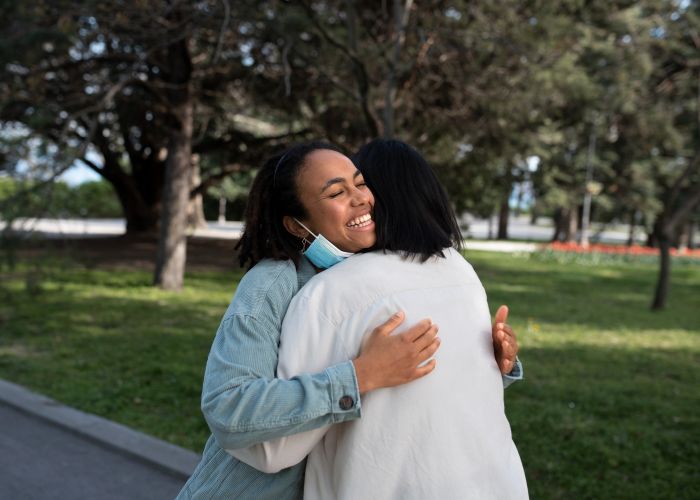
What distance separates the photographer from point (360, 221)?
1622 mm

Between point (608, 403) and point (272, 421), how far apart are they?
16.7 feet

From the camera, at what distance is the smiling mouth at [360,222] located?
162 centimetres

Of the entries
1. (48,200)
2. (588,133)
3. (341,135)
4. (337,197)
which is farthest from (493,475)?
(588,133)

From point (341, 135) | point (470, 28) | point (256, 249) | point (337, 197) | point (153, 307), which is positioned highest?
point (470, 28)

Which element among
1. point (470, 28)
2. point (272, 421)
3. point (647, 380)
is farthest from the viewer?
point (470, 28)

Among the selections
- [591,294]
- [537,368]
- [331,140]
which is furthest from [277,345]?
[591,294]

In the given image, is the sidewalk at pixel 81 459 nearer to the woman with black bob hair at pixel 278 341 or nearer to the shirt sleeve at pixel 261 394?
the woman with black bob hair at pixel 278 341

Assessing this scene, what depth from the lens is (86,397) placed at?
560 cm

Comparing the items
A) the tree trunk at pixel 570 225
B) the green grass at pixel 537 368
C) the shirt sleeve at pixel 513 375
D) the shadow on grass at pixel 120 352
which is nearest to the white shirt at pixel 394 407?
the shirt sleeve at pixel 513 375

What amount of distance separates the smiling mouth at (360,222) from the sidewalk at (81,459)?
2.87 meters

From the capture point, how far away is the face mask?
5.29ft

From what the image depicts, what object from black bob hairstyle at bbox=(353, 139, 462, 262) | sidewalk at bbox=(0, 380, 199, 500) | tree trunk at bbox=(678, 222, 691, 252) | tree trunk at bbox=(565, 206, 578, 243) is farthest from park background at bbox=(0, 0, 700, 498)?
tree trunk at bbox=(565, 206, 578, 243)

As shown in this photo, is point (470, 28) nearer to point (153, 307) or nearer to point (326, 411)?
point (153, 307)

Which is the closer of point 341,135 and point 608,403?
point 608,403
